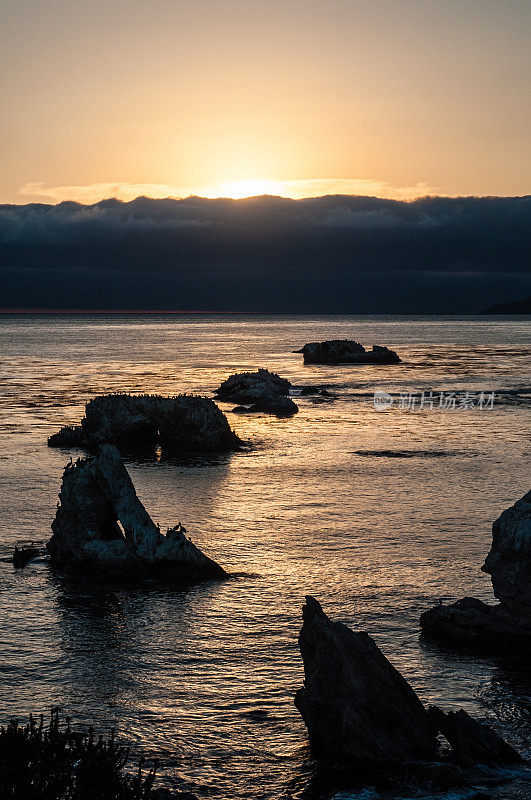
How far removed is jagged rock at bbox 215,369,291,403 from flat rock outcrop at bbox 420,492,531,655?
44.8 metres

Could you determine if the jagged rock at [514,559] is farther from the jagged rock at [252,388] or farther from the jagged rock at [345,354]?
the jagged rock at [345,354]

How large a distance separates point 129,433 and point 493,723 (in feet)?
103

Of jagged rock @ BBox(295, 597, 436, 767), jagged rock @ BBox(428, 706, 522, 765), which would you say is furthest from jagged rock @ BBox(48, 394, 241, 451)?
jagged rock @ BBox(428, 706, 522, 765)

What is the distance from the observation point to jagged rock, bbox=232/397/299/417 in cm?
5603

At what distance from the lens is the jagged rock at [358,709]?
11664 millimetres

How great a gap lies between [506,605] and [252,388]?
49256mm

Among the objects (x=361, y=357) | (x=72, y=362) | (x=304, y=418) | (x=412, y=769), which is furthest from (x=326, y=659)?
(x=72, y=362)

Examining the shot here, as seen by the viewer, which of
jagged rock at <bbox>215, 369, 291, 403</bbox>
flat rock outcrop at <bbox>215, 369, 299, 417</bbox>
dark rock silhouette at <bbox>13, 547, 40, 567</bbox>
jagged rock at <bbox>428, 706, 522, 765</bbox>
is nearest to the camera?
jagged rock at <bbox>428, 706, 522, 765</bbox>

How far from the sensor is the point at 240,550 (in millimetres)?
22500

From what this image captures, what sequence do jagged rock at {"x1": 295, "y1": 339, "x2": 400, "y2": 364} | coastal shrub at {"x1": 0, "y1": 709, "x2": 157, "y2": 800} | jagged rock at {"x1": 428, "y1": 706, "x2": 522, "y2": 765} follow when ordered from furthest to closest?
1. jagged rock at {"x1": 295, "y1": 339, "x2": 400, "y2": 364}
2. jagged rock at {"x1": 428, "y1": 706, "x2": 522, "y2": 765}
3. coastal shrub at {"x1": 0, "y1": 709, "x2": 157, "y2": 800}

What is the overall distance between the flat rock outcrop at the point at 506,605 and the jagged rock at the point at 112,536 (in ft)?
20.6

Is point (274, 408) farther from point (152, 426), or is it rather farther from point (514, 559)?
point (514, 559)

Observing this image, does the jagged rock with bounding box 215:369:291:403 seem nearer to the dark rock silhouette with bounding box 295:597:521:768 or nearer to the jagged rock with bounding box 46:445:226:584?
the jagged rock with bounding box 46:445:226:584

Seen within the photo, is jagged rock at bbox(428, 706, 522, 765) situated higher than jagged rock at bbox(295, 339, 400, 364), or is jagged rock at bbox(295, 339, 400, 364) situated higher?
jagged rock at bbox(295, 339, 400, 364)
